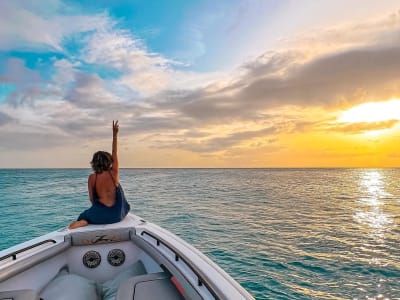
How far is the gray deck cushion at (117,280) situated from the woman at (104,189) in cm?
97

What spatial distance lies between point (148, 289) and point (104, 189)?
230 cm

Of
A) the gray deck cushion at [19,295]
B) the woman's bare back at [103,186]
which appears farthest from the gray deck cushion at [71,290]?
the woman's bare back at [103,186]

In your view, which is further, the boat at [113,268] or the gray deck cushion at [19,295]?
the boat at [113,268]

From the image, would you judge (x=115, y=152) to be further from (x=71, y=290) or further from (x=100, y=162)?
(x=71, y=290)

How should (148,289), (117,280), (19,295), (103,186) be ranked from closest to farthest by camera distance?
(19,295) < (148,289) < (117,280) < (103,186)

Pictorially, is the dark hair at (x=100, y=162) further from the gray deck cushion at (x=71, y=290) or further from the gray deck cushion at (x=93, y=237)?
the gray deck cushion at (x=71, y=290)

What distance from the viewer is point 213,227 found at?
1127 cm

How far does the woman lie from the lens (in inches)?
160

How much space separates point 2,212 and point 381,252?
65.0 ft

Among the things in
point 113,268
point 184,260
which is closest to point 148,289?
point 184,260

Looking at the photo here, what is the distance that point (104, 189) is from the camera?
4195mm

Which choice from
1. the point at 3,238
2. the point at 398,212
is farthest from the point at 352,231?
the point at 3,238

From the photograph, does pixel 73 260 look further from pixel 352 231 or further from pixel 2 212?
pixel 2 212

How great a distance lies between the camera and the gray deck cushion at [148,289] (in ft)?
6.84
